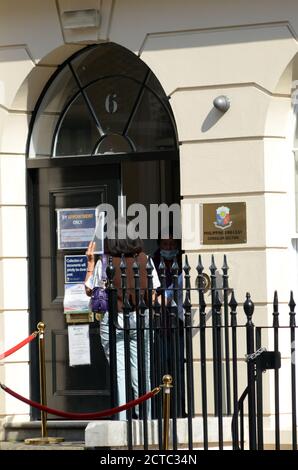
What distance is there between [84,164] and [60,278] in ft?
3.65

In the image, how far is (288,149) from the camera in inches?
419

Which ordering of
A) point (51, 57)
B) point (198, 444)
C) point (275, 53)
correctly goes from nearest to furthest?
point (198, 444)
point (275, 53)
point (51, 57)

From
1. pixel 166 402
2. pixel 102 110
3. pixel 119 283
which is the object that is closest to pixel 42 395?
pixel 119 283

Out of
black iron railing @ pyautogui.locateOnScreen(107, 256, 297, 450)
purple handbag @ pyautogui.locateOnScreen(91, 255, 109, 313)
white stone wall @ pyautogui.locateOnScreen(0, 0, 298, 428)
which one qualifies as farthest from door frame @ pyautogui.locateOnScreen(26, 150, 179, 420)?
black iron railing @ pyautogui.locateOnScreen(107, 256, 297, 450)

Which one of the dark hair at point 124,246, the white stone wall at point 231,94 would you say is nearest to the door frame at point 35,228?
the white stone wall at point 231,94

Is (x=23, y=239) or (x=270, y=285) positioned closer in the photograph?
(x=270, y=285)

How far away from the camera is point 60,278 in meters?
11.5

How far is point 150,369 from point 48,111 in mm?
3393

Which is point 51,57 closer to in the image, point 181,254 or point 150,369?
point 181,254

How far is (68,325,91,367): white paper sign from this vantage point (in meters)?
A: 11.3

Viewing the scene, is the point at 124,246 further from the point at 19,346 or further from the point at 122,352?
the point at 19,346

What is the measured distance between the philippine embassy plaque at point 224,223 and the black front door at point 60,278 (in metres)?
1.14
